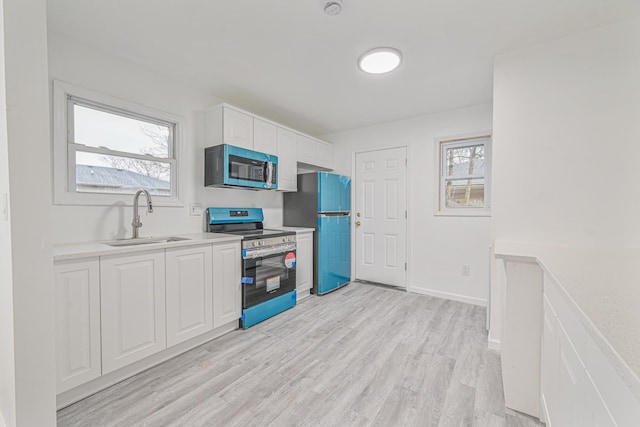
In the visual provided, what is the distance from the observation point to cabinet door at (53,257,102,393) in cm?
151

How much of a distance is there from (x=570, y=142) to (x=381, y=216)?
226 centimetres

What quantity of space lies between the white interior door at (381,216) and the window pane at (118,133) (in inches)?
104

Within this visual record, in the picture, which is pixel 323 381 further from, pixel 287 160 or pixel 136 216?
pixel 287 160

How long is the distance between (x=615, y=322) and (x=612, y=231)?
6.02 ft

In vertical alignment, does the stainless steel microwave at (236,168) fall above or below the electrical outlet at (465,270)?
above

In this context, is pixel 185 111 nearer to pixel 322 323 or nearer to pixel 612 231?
pixel 322 323

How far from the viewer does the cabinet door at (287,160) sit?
3367 mm

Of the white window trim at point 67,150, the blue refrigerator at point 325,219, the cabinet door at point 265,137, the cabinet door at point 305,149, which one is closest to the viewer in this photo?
the white window trim at point 67,150

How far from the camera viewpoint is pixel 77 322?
158 centimetres

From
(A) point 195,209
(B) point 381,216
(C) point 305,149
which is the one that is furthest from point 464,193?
(A) point 195,209

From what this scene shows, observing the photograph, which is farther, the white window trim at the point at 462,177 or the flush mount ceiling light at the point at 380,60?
the white window trim at the point at 462,177

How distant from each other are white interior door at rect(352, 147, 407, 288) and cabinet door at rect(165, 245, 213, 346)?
2.42 m

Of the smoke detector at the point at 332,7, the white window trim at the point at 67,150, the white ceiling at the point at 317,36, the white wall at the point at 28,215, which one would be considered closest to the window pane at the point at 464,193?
the white ceiling at the point at 317,36

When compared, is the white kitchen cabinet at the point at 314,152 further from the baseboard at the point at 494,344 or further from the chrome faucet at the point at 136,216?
the baseboard at the point at 494,344
